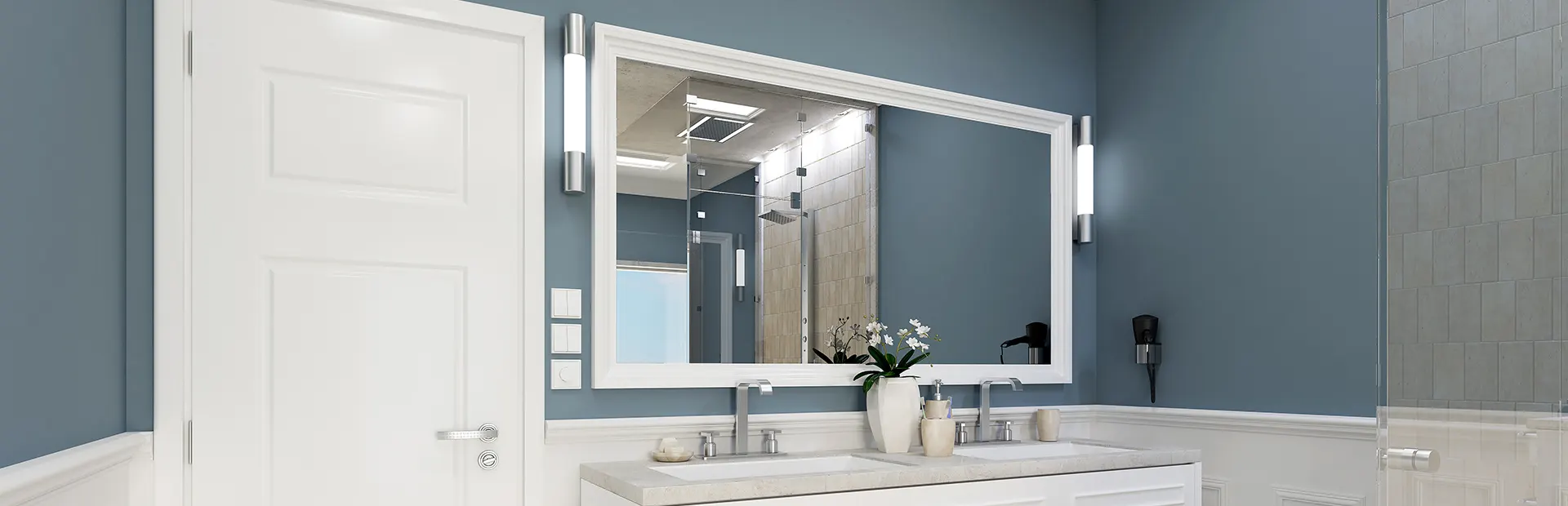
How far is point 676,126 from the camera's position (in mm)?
2660

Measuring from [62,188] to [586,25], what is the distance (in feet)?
4.28

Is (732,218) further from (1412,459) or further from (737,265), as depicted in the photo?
(1412,459)

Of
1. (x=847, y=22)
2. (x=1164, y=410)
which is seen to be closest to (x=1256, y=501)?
(x=1164, y=410)

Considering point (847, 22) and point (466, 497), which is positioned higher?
point (847, 22)

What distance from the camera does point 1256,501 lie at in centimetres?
288

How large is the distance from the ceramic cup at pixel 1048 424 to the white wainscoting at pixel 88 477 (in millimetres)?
2420

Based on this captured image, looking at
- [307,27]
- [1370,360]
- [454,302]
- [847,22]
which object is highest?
[847,22]

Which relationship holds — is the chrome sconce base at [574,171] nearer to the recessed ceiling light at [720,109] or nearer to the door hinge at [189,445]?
the recessed ceiling light at [720,109]

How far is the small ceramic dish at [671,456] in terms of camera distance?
2506 millimetres

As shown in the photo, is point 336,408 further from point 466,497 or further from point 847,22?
point 847,22

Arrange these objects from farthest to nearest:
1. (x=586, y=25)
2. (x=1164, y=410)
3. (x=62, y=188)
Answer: (x=1164, y=410)
(x=586, y=25)
(x=62, y=188)

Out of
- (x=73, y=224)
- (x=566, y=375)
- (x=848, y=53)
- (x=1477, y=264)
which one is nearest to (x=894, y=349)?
(x=848, y=53)

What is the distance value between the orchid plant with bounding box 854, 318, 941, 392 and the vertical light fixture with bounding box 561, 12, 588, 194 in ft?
3.22

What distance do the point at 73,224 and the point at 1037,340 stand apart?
8.63ft
